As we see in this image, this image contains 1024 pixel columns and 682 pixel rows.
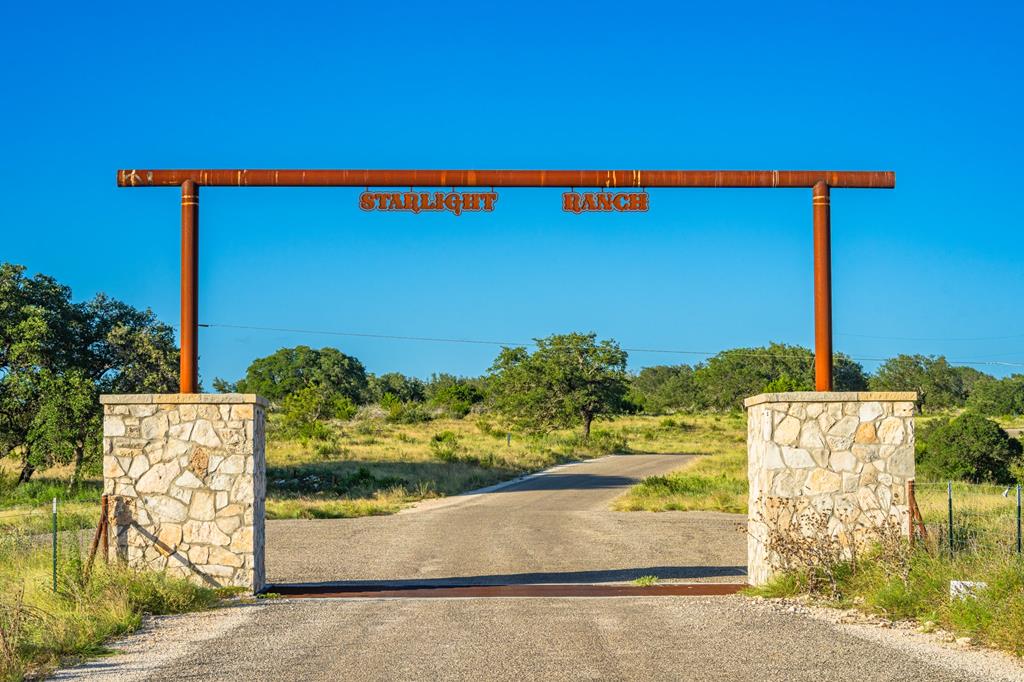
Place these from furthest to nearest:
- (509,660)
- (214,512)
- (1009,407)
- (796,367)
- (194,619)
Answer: (796,367) → (1009,407) → (214,512) → (194,619) → (509,660)

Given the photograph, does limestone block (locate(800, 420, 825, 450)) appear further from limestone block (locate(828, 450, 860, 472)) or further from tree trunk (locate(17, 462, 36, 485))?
tree trunk (locate(17, 462, 36, 485))

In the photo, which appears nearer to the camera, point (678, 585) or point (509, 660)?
point (509, 660)

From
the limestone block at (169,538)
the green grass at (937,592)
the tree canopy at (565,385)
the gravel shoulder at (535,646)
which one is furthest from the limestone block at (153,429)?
the tree canopy at (565,385)

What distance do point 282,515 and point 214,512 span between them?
12268 millimetres

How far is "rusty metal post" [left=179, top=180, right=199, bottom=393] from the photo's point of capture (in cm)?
1259

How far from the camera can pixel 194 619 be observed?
1075 cm

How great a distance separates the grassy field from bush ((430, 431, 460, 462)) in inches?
2.0

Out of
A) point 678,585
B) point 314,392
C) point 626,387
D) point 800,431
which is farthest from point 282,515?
point 626,387

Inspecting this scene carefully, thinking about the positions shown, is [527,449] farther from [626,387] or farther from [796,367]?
[796,367]

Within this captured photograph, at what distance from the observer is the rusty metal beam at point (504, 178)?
12.7 m

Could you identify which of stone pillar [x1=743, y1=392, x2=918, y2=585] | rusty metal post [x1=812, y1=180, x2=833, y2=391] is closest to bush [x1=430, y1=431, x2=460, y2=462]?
rusty metal post [x1=812, y1=180, x2=833, y2=391]

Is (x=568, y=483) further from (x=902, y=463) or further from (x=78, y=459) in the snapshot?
(x=902, y=463)

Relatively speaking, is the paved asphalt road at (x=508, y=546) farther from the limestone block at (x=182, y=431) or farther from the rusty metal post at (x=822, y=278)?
the limestone block at (x=182, y=431)

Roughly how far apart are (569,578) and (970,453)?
19.8m
